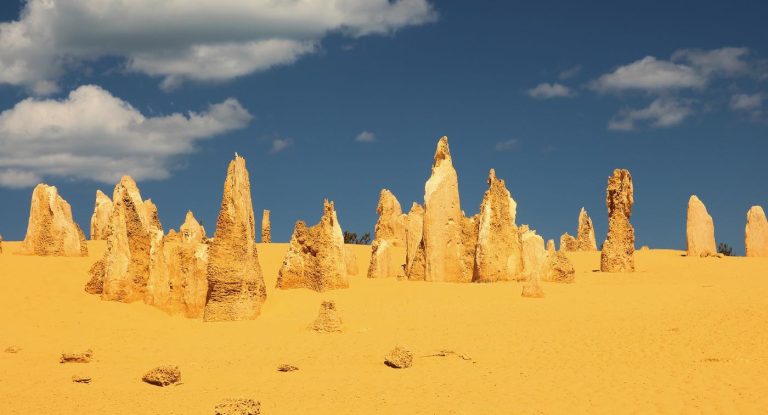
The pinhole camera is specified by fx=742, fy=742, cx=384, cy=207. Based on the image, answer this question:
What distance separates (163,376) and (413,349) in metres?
5.24

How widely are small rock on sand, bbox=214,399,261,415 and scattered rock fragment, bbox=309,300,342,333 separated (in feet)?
23.8

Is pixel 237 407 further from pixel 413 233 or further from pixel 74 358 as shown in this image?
pixel 413 233

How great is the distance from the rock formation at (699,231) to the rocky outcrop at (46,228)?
29.3 m

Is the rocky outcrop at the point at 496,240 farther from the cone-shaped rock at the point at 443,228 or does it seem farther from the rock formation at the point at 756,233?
the rock formation at the point at 756,233

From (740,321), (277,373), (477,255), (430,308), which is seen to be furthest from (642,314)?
(277,373)

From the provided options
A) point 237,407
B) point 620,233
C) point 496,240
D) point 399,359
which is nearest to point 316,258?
point 496,240

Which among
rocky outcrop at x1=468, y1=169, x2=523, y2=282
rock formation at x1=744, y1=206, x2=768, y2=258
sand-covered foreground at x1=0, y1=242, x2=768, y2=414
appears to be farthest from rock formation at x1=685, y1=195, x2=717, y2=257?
rocky outcrop at x1=468, y1=169, x2=523, y2=282

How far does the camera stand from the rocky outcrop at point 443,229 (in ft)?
86.1

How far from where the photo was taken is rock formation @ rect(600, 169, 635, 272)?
101 feet

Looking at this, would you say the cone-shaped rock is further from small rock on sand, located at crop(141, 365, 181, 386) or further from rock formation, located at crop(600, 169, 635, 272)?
small rock on sand, located at crop(141, 365, 181, 386)

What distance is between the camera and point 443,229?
86.1 feet

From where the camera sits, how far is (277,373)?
520 inches

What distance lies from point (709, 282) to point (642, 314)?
30.3ft

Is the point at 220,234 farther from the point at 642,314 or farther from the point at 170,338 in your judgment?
the point at 642,314
